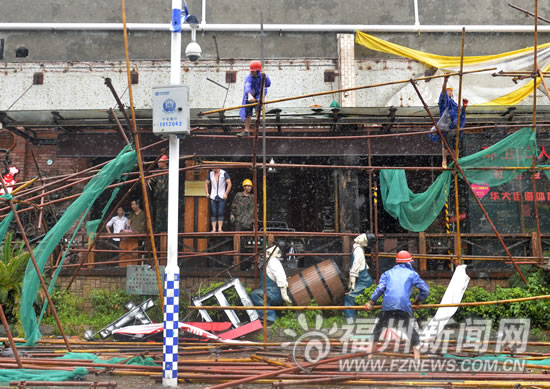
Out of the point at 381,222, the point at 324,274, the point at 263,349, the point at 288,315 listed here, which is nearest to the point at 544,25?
the point at 381,222

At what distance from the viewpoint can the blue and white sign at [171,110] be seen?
750 centimetres

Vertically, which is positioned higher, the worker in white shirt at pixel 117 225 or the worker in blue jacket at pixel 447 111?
the worker in blue jacket at pixel 447 111

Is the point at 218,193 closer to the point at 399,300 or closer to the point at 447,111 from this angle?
the point at 447,111

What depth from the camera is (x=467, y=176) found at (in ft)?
35.1

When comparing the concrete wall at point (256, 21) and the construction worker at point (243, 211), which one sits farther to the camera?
the concrete wall at point (256, 21)

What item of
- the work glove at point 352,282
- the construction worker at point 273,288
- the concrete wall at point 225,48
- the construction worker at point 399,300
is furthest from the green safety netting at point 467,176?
the concrete wall at point 225,48

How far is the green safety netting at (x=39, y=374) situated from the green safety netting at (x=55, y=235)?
2.65 feet

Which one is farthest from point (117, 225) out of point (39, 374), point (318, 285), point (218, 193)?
point (39, 374)

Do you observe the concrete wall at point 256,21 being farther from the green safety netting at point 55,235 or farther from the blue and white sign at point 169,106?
the blue and white sign at point 169,106

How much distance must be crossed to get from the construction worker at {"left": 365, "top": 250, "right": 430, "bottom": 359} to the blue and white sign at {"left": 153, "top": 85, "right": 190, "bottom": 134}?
12.3 ft

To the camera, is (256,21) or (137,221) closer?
(137,221)

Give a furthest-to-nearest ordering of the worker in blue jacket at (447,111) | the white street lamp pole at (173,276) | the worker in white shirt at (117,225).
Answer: the worker in white shirt at (117,225), the worker in blue jacket at (447,111), the white street lamp pole at (173,276)

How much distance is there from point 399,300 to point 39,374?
17.0 feet

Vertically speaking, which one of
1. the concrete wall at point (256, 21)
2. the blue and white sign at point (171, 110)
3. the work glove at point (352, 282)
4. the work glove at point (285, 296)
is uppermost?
the concrete wall at point (256, 21)
